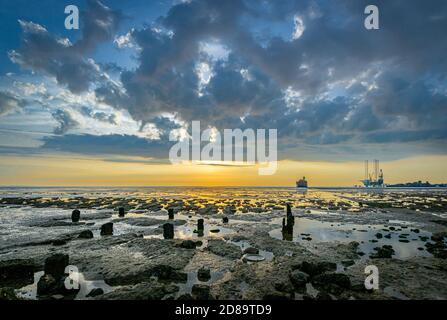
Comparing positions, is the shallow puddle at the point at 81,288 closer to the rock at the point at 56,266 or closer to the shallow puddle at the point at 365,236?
the rock at the point at 56,266

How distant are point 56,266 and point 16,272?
91.0 inches

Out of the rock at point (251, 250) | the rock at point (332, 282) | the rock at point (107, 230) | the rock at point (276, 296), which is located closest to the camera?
the rock at point (276, 296)

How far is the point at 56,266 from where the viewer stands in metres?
13.3

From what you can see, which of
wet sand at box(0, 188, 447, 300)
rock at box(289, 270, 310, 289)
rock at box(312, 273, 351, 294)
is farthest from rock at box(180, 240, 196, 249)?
rock at box(312, 273, 351, 294)

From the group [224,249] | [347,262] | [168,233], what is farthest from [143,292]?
[347,262]

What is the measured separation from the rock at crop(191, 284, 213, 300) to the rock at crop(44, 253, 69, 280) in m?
7.50

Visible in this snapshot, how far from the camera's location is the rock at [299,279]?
1217 cm

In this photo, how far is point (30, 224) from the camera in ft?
101

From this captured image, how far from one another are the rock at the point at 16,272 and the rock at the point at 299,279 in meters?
13.5

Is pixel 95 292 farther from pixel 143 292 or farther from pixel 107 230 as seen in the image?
pixel 107 230

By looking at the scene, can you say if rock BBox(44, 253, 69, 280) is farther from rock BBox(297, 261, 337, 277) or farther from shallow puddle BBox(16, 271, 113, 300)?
rock BBox(297, 261, 337, 277)

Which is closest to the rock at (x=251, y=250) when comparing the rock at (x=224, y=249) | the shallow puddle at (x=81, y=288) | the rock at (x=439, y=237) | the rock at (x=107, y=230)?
the rock at (x=224, y=249)
